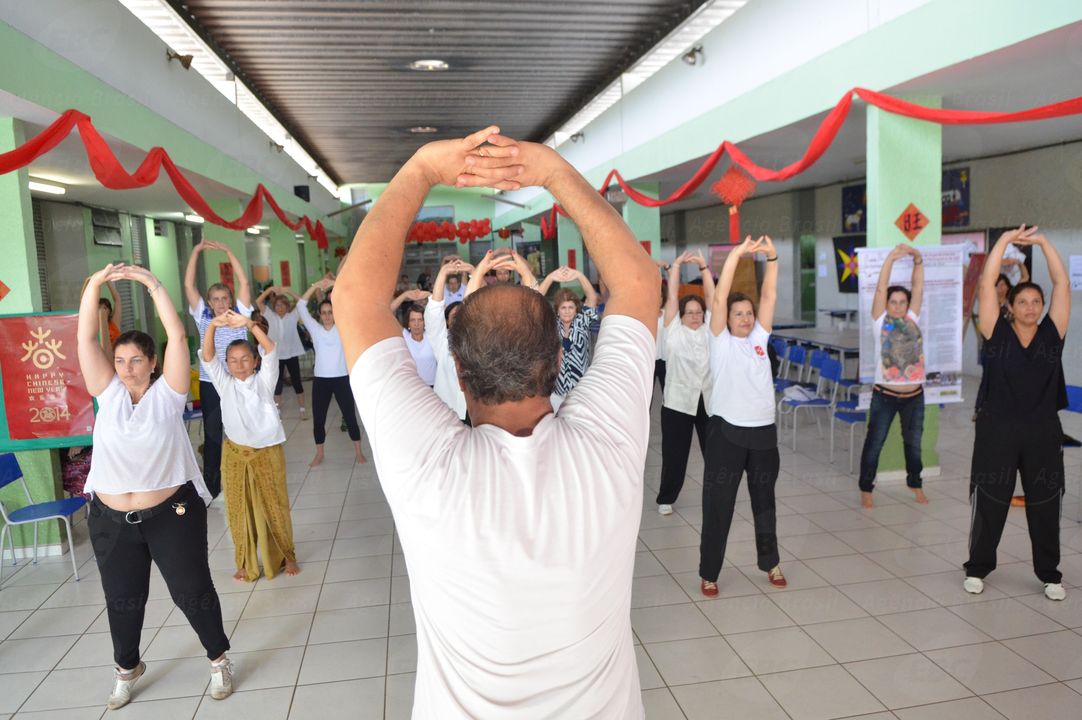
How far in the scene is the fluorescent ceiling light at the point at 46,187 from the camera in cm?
889

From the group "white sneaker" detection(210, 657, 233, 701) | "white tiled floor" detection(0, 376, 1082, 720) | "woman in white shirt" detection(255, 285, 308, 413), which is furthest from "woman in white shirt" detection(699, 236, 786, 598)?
"woman in white shirt" detection(255, 285, 308, 413)

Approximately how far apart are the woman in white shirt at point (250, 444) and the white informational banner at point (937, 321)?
4382mm

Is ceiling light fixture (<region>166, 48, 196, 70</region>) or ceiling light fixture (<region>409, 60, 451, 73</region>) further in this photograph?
ceiling light fixture (<region>409, 60, 451, 73</region>)

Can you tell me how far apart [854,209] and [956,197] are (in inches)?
87.6

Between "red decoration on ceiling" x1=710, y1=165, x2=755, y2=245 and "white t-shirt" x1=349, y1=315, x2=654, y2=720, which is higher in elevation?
"red decoration on ceiling" x1=710, y1=165, x2=755, y2=245

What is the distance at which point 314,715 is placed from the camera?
11.1 ft

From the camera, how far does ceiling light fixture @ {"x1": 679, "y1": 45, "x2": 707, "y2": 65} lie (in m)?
8.28

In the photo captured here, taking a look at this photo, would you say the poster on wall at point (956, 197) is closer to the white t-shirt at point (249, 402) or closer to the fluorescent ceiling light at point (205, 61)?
the fluorescent ceiling light at point (205, 61)

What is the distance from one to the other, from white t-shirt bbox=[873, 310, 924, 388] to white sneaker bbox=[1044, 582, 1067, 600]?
1883 millimetres

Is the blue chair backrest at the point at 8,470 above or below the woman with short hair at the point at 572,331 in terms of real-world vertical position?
below

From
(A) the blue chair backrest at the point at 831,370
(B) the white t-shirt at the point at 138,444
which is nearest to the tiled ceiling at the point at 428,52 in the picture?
(A) the blue chair backrest at the point at 831,370

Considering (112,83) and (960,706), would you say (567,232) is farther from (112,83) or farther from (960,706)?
(960,706)

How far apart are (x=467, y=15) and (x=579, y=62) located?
240cm

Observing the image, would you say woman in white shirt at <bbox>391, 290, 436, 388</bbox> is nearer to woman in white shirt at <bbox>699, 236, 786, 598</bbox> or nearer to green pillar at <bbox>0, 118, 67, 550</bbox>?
green pillar at <bbox>0, 118, 67, 550</bbox>
